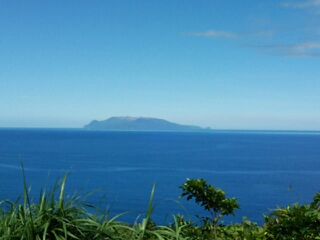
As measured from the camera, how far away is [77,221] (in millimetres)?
3457

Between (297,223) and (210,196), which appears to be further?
(210,196)

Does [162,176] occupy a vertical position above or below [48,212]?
below

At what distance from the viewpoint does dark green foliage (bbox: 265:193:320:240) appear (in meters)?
4.58

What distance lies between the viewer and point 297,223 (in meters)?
4.65

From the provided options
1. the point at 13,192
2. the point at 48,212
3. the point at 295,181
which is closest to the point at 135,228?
the point at 48,212

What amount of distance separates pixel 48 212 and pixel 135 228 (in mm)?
633

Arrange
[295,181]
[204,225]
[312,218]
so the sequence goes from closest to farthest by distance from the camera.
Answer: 1. [312,218]
2. [204,225]
3. [295,181]

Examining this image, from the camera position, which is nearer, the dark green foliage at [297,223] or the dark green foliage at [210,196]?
the dark green foliage at [297,223]

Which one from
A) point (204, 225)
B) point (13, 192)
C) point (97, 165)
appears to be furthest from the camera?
point (97, 165)

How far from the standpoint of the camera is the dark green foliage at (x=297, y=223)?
15.0 ft

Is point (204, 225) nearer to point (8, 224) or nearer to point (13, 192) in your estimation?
point (8, 224)

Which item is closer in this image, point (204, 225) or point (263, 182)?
point (204, 225)

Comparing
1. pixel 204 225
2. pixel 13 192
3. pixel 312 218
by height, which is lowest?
pixel 13 192

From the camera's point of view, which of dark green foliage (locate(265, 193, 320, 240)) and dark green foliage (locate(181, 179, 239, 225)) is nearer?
dark green foliage (locate(265, 193, 320, 240))
